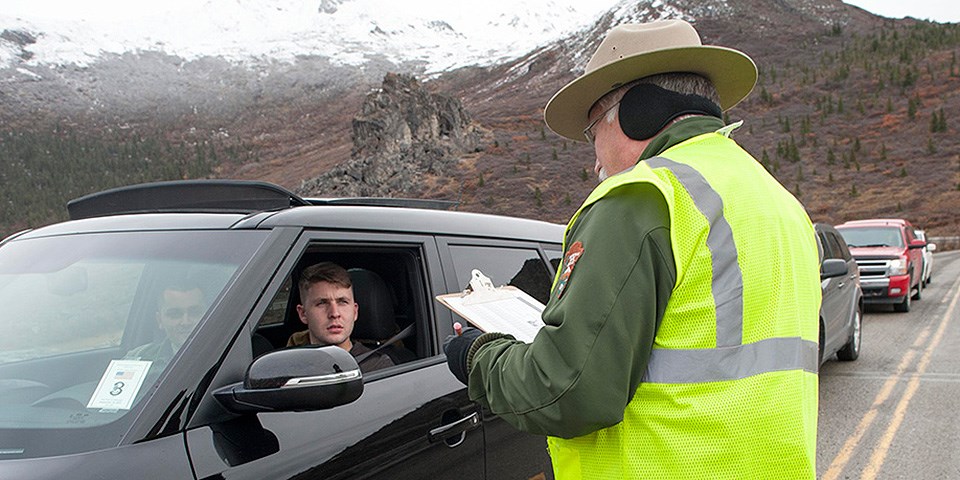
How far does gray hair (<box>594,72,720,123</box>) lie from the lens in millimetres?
1839

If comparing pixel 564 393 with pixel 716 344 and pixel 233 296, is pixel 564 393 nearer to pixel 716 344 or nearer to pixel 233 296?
pixel 716 344

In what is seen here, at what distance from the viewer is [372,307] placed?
10.3 feet

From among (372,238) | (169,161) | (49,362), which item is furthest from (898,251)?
(169,161)

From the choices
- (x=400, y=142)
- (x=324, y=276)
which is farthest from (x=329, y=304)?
(x=400, y=142)

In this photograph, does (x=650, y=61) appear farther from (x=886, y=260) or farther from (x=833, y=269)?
(x=886, y=260)

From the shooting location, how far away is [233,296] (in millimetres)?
2035

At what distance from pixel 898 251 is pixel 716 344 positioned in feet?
47.0

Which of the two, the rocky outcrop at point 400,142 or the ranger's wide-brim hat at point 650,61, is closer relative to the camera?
the ranger's wide-brim hat at point 650,61

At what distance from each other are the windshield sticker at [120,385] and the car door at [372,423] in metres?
0.19

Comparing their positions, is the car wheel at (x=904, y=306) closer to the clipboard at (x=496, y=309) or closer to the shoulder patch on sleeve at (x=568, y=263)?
the clipboard at (x=496, y=309)

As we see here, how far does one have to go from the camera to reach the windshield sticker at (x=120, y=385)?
6.07 ft

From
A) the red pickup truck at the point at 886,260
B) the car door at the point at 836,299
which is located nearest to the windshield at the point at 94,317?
the car door at the point at 836,299

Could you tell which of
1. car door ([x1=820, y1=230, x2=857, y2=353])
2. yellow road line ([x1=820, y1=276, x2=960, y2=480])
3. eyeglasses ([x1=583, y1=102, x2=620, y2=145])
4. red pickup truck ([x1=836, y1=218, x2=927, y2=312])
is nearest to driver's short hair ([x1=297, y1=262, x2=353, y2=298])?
eyeglasses ([x1=583, y1=102, x2=620, y2=145])

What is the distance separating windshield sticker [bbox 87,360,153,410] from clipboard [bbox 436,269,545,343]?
88cm
